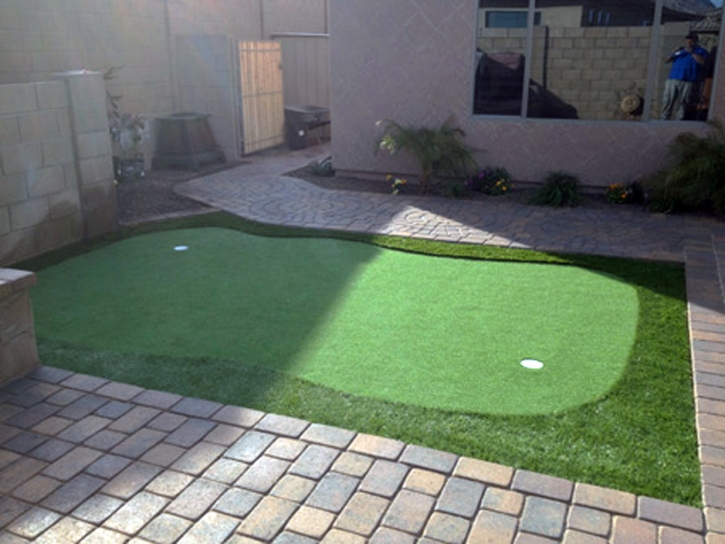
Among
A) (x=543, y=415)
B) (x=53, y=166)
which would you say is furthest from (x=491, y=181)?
(x=543, y=415)

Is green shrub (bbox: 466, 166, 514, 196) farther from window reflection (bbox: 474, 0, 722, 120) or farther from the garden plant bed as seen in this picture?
window reflection (bbox: 474, 0, 722, 120)

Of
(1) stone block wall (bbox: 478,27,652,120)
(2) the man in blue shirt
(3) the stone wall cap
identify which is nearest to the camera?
(3) the stone wall cap

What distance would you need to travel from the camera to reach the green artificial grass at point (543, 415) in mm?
3078

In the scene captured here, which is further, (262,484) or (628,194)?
(628,194)

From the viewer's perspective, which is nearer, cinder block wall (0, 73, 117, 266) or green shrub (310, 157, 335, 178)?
cinder block wall (0, 73, 117, 266)

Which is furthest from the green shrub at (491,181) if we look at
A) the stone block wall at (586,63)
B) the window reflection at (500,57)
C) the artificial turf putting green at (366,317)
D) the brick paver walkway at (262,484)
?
the brick paver walkway at (262,484)

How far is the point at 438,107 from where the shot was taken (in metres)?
8.83

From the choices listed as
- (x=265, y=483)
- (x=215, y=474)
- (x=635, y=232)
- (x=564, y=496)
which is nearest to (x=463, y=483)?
(x=564, y=496)

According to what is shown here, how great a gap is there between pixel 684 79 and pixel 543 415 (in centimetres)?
580

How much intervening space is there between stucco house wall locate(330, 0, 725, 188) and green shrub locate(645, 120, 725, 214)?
28 cm

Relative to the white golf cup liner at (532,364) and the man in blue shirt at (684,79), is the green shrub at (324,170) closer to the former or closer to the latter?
the man in blue shirt at (684,79)

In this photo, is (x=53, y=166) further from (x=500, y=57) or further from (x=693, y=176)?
(x=693, y=176)

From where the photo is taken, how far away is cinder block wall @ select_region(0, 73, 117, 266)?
5852 millimetres

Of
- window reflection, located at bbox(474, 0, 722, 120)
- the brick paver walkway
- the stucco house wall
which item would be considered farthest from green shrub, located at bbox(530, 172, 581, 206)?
the brick paver walkway
